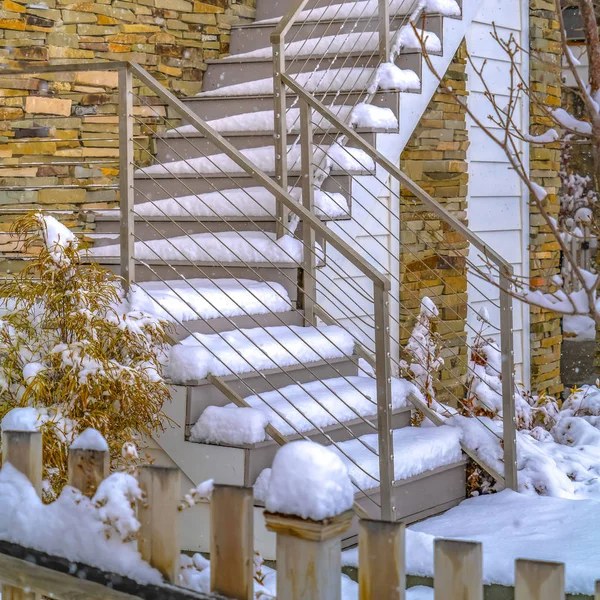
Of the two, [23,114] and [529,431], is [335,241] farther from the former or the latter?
[23,114]

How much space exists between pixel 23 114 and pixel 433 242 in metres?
2.56

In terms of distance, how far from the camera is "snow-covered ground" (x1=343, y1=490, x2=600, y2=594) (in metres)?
3.24

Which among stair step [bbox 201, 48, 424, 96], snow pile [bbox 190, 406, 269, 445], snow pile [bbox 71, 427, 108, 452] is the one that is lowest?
snow pile [bbox 190, 406, 269, 445]

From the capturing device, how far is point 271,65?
5.94 meters

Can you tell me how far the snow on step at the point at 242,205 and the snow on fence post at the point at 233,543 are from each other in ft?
9.96

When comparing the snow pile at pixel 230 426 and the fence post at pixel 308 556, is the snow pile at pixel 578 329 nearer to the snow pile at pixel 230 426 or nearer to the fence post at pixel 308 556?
the snow pile at pixel 230 426

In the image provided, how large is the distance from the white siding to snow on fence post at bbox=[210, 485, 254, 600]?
17.2ft

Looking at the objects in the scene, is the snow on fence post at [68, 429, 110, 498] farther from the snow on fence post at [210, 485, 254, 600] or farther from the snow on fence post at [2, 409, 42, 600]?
the snow on fence post at [210, 485, 254, 600]

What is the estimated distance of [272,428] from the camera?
12.0 feet

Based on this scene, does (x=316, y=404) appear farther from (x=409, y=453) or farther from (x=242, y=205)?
(x=242, y=205)

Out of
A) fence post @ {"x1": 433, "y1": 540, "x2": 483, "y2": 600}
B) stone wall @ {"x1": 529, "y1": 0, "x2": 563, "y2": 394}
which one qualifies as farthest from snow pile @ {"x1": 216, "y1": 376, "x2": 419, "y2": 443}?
stone wall @ {"x1": 529, "y1": 0, "x2": 563, "y2": 394}

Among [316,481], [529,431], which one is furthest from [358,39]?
[316,481]

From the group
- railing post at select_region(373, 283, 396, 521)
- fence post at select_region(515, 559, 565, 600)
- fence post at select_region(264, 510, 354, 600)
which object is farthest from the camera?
railing post at select_region(373, 283, 396, 521)


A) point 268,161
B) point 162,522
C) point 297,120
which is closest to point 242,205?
point 268,161
